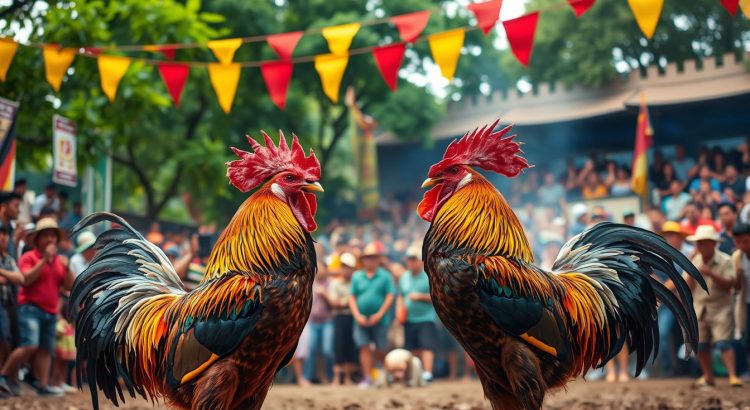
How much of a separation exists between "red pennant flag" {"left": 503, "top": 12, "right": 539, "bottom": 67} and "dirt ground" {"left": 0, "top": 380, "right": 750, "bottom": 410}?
352 centimetres

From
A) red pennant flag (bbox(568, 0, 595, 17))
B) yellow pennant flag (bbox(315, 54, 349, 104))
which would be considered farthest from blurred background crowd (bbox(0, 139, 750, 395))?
red pennant flag (bbox(568, 0, 595, 17))

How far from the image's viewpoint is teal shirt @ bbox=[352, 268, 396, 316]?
13.1 metres

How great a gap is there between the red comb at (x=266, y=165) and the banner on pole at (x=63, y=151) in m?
6.87

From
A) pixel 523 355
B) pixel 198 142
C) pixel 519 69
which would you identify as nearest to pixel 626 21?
pixel 519 69

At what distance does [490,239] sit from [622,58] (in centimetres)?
2018

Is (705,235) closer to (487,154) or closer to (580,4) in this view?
A: (580,4)

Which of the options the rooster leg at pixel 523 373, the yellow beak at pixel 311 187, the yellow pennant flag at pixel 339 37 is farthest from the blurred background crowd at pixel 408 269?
the rooster leg at pixel 523 373

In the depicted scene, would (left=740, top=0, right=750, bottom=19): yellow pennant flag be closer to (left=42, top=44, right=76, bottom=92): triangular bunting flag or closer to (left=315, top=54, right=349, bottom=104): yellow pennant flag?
(left=315, top=54, right=349, bottom=104): yellow pennant flag

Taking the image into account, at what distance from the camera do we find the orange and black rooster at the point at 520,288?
5012 mm

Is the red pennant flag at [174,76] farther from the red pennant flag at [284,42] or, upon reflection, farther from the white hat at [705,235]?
the white hat at [705,235]

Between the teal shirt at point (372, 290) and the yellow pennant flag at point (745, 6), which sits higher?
the yellow pennant flag at point (745, 6)

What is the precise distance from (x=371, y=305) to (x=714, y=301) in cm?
492

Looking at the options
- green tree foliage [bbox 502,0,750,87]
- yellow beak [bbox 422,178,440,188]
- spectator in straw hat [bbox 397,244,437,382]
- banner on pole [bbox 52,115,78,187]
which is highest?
green tree foliage [bbox 502,0,750,87]

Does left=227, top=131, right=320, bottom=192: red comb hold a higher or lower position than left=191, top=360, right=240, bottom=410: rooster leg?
higher
